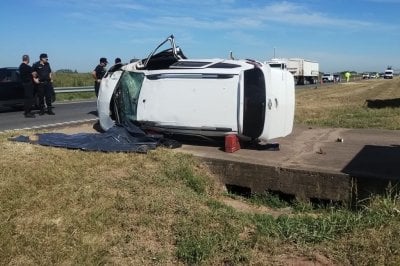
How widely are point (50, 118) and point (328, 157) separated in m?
9.68

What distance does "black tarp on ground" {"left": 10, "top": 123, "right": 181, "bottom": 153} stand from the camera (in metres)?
7.68

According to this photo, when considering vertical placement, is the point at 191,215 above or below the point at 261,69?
below

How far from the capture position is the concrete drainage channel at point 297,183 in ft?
20.6

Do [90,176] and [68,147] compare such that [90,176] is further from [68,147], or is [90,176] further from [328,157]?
[328,157]

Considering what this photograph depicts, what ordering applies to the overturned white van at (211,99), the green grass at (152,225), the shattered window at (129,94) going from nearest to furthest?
the green grass at (152,225) → the overturned white van at (211,99) → the shattered window at (129,94)

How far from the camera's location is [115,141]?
7.99 meters

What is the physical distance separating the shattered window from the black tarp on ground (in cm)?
28

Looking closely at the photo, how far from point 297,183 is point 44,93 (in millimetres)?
10617

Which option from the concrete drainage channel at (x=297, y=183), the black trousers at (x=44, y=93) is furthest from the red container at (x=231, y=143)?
the black trousers at (x=44, y=93)

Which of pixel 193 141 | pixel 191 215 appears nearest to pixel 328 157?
pixel 193 141

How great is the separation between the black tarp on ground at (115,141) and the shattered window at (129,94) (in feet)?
0.93

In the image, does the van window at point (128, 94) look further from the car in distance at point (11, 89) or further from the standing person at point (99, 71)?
the car in distance at point (11, 89)

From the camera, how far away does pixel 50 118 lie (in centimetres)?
1476

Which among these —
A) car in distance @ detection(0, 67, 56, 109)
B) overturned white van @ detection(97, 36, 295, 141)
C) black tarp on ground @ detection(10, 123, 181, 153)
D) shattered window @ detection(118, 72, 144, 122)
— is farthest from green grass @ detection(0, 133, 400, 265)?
car in distance @ detection(0, 67, 56, 109)
